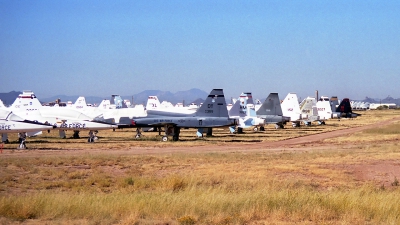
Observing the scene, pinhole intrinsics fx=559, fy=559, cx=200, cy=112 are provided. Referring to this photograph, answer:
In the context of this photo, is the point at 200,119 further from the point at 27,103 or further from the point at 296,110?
the point at 296,110

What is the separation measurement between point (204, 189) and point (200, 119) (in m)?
27.3

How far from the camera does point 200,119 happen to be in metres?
43.9

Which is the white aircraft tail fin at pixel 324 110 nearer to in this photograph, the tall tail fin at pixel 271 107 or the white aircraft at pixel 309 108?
the white aircraft at pixel 309 108

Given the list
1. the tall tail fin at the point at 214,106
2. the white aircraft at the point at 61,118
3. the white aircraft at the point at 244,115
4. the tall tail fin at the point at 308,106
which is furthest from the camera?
the tall tail fin at the point at 308,106

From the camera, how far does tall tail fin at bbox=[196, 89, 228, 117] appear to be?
44.3 meters

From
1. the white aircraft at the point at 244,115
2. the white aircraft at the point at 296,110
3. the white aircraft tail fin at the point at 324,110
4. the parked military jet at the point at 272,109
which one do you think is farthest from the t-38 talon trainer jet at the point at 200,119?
the white aircraft tail fin at the point at 324,110

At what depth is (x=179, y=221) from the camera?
12109mm

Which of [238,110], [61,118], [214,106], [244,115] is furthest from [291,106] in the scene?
[61,118]

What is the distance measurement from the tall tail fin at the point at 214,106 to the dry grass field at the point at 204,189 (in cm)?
1517

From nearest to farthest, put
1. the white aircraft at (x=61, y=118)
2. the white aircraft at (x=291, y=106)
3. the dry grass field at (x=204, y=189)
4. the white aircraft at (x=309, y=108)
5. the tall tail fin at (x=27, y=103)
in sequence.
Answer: the dry grass field at (x=204, y=189) < the white aircraft at (x=61, y=118) < the tall tail fin at (x=27, y=103) < the white aircraft at (x=291, y=106) < the white aircraft at (x=309, y=108)

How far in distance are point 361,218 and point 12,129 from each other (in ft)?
87.1

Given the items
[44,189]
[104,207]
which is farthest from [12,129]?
[104,207]

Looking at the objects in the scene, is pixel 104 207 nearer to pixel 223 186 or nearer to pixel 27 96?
pixel 223 186

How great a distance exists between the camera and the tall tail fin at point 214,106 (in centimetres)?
4428
